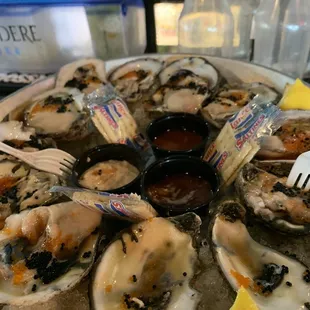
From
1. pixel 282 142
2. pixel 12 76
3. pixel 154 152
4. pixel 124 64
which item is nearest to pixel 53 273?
pixel 154 152

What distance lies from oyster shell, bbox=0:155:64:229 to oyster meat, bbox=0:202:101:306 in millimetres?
75

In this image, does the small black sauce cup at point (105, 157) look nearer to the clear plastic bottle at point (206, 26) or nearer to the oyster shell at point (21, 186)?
the oyster shell at point (21, 186)

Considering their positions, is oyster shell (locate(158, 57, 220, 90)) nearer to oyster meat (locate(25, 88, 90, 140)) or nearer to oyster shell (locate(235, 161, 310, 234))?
oyster meat (locate(25, 88, 90, 140))

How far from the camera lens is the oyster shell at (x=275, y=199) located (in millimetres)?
1012

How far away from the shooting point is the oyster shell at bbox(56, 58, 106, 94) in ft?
5.17

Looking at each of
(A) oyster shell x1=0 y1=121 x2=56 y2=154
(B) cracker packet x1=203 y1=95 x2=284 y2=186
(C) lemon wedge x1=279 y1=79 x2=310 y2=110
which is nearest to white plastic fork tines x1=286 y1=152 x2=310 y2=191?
(B) cracker packet x1=203 y1=95 x2=284 y2=186

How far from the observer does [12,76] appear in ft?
6.15

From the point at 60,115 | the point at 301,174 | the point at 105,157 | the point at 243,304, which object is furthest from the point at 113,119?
the point at 243,304

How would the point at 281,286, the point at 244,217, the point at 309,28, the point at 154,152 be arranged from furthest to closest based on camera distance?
the point at 309,28
the point at 154,152
the point at 244,217
the point at 281,286

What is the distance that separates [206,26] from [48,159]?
2.96 feet

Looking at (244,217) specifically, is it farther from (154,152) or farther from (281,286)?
(154,152)

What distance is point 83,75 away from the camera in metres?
1.61

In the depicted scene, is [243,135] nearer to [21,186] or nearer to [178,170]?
[178,170]

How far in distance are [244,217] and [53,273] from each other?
1.65ft
